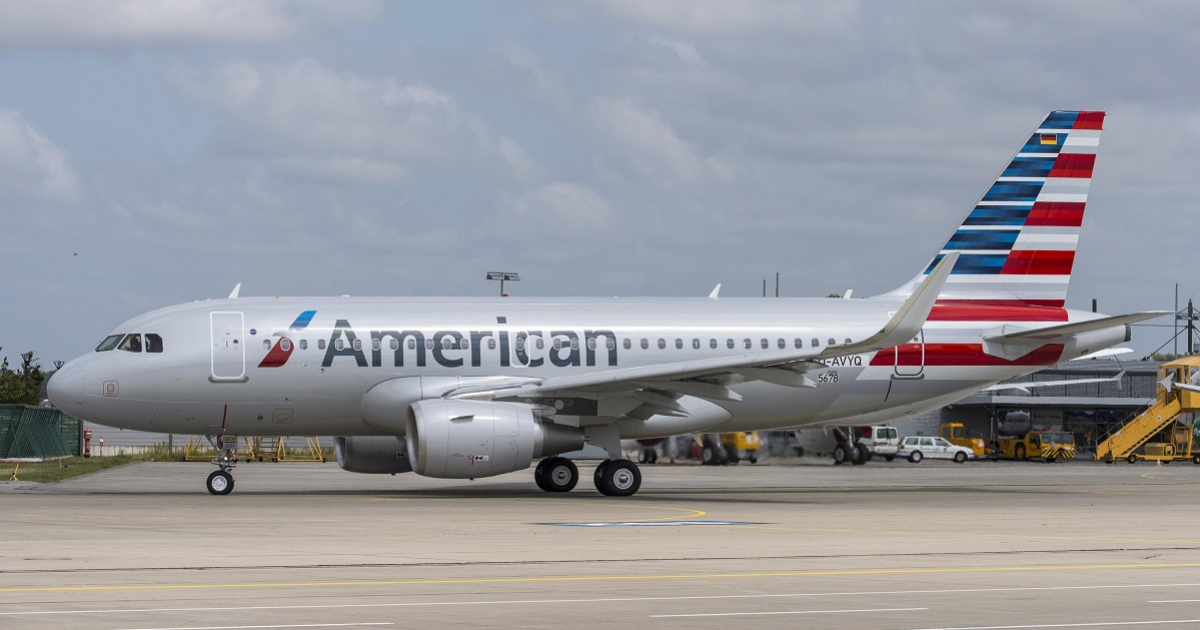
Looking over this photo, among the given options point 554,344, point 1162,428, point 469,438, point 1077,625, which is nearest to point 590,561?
point 1077,625

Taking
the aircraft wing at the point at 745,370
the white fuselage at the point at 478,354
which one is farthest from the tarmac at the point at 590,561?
the aircraft wing at the point at 745,370

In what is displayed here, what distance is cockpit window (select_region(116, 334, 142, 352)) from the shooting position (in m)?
29.6

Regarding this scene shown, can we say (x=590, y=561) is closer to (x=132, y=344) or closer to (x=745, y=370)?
(x=745, y=370)

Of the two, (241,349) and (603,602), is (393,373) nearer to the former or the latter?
(241,349)

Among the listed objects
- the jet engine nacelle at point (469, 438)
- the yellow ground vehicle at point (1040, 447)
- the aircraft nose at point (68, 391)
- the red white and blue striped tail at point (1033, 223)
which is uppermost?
A: the red white and blue striped tail at point (1033, 223)

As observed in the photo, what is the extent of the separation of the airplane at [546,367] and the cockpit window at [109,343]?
38 mm

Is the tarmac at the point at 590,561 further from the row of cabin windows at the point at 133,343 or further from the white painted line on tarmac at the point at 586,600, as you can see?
the row of cabin windows at the point at 133,343

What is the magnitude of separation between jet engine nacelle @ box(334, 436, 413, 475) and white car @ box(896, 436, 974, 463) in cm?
4173

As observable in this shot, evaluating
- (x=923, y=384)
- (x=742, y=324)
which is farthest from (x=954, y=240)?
(x=742, y=324)

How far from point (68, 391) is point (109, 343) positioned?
140 cm

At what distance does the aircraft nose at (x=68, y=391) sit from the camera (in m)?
29.0

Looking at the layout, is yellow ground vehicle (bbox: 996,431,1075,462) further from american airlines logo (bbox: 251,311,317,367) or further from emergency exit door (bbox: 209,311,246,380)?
emergency exit door (bbox: 209,311,246,380)

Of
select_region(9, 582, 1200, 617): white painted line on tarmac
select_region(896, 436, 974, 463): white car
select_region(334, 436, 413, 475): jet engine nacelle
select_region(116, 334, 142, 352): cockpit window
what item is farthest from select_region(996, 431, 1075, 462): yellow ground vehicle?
select_region(9, 582, 1200, 617): white painted line on tarmac

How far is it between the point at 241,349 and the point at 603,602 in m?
18.5
